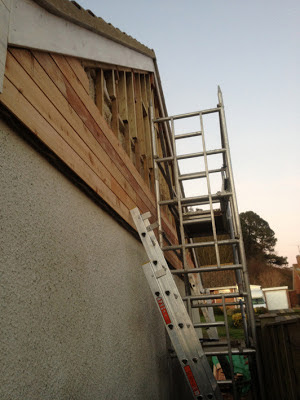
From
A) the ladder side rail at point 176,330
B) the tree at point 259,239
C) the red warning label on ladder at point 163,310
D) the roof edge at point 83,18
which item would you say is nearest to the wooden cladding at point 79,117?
the roof edge at point 83,18

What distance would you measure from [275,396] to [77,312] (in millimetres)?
2484

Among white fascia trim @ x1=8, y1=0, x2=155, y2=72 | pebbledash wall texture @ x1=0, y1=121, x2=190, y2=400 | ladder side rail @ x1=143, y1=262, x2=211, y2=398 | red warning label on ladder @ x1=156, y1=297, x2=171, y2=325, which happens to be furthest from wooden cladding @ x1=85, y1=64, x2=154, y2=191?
red warning label on ladder @ x1=156, y1=297, x2=171, y2=325

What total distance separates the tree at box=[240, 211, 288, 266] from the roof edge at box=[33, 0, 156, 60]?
47106mm

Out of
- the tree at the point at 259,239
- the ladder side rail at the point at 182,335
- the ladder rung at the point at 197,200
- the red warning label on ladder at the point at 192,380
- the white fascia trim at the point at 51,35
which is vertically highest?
the tree at the point at 259,239

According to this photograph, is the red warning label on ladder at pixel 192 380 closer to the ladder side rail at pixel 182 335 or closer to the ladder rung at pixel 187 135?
the ladder side rail at pixel 182 335

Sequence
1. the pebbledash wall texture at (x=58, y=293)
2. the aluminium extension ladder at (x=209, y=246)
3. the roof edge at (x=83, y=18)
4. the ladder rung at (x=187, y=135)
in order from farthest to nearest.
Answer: the ladder rung at (x=187, y=135), the aluminium extension ladder at (x=209, y=246), the roof edge at (x=83, y=18), the pebbledash wall texture at (x=58, y=293)

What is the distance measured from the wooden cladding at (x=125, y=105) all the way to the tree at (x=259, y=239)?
4500cm

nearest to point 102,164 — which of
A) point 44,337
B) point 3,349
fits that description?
point 44,337

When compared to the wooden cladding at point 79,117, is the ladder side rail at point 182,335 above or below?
below

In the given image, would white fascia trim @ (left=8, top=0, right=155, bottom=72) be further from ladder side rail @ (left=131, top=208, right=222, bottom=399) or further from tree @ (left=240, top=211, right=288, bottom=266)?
tree @ (left=240, top=211, right=288, bottom=266)

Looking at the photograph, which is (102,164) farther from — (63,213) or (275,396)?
(275,396)

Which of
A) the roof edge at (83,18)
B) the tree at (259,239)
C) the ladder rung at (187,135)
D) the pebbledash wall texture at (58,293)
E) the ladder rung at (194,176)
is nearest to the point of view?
the pebbledash wall texture at (58,293)

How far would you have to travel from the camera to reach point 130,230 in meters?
3.51

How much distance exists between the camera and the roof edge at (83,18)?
2143mm
